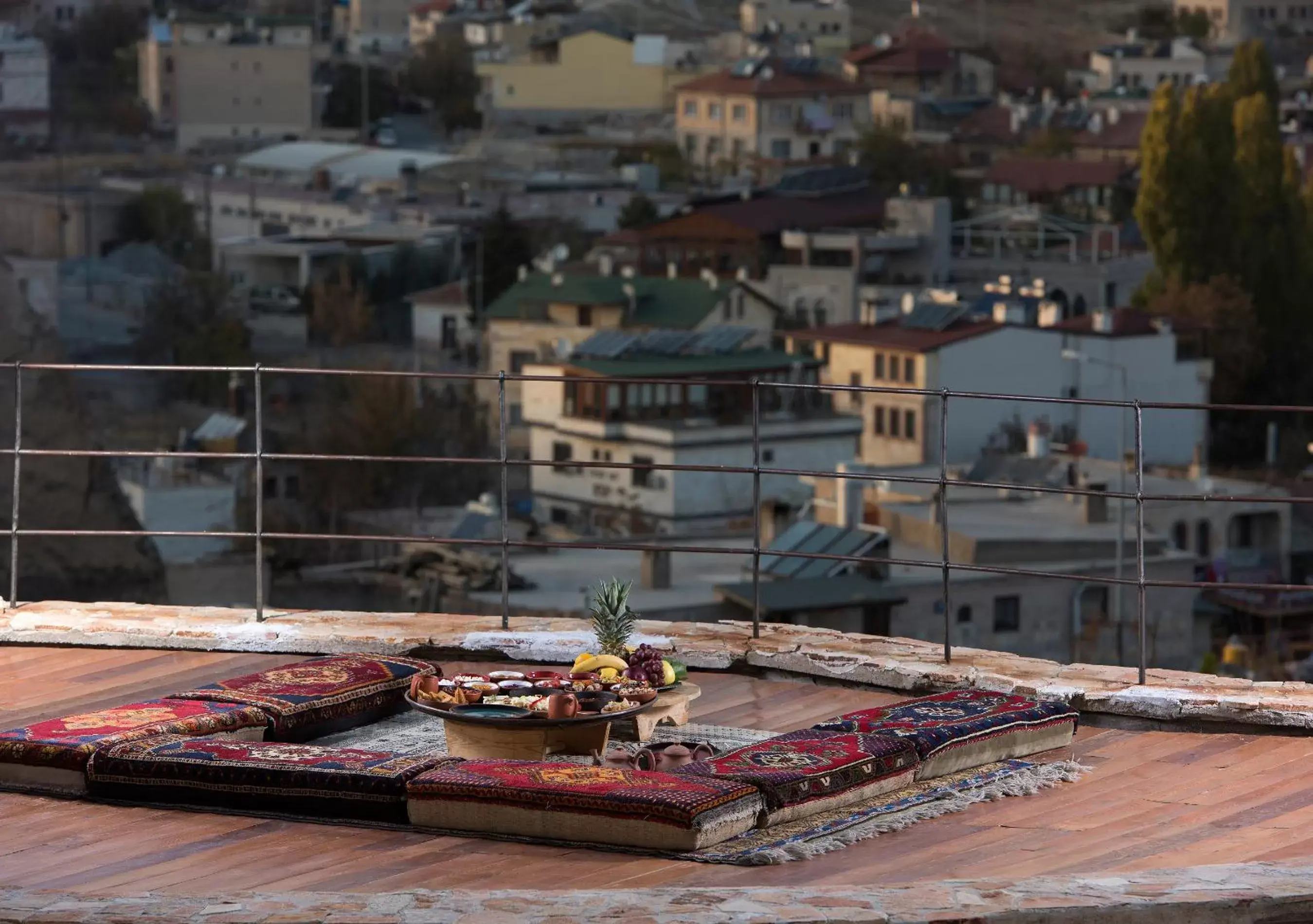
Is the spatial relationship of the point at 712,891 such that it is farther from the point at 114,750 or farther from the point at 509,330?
the point at 509,330

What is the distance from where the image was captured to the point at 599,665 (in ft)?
15.7

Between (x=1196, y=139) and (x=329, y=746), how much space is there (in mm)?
41828

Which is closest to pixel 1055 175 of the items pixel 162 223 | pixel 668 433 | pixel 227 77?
pixel 162 223

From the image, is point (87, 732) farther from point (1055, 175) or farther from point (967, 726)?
point (1055, 175)

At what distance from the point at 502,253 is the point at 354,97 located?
20160 mm

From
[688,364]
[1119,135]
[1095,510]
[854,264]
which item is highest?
[1119,135]

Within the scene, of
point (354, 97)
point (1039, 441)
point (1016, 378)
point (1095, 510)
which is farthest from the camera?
point (354, 97)

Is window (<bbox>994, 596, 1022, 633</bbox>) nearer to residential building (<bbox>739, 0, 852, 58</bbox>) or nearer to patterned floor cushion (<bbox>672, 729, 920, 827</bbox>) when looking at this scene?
patterned floor cushion (<bbox>672, 729, 920, 827</bbox>)

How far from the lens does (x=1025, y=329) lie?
41625 millimetres

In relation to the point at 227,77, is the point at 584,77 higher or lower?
higher

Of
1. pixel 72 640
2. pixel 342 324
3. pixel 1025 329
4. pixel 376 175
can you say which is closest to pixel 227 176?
pixel 376 175

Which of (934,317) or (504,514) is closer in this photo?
(504,514)

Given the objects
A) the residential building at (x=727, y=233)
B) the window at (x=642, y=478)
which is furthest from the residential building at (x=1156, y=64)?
the window at (x=642, y=478)

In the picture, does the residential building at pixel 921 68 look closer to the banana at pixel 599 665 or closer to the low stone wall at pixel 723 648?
the low stone wall at pixel 723 648
